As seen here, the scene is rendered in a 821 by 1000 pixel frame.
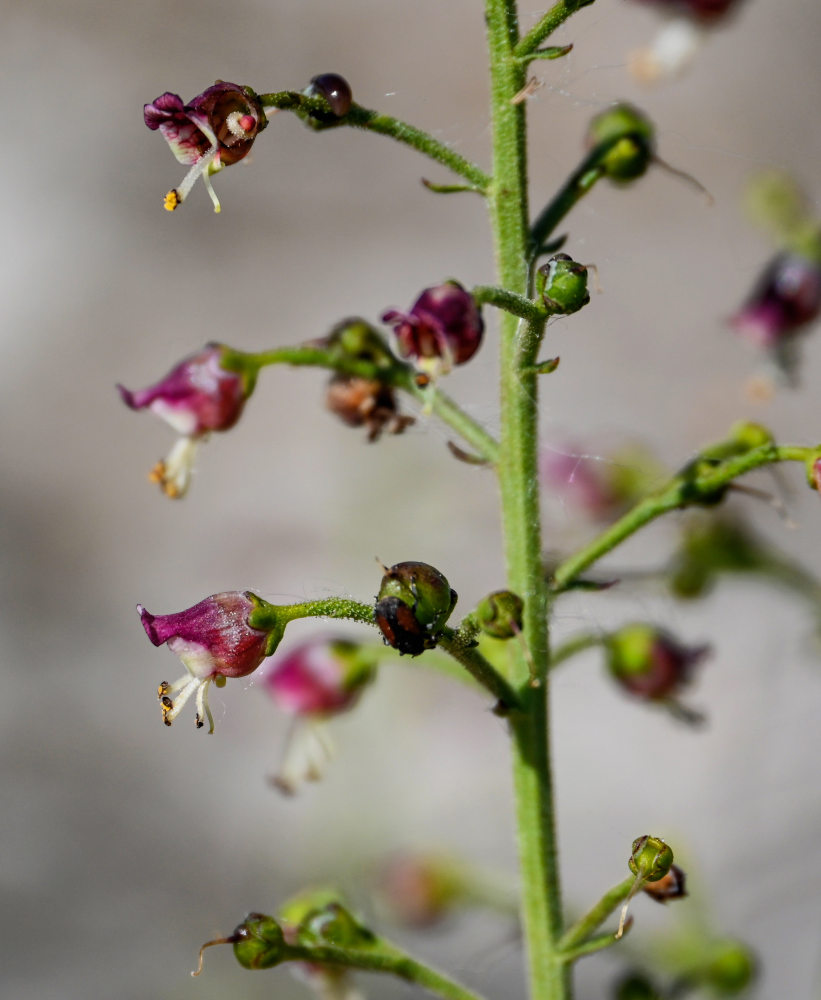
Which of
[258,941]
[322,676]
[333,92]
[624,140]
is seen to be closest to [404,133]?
[333,92]

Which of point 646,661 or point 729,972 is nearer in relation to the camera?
point 646,661

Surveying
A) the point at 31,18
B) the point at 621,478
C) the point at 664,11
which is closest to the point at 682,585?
the point at 621,478

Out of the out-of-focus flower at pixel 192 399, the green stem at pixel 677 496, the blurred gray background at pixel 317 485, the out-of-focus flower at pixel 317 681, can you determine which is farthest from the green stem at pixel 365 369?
the blurred gray background at pixel 317 485

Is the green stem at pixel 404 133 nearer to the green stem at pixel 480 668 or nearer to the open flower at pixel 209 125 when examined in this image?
the open flower at pixel 209 125

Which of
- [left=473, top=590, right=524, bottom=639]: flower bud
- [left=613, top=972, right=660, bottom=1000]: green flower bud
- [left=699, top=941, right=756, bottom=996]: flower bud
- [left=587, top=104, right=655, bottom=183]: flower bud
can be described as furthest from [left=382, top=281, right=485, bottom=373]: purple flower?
[left=699, top=941, right=756, bottom=996]: flower bud

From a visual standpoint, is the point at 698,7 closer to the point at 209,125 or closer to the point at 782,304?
the point at 782,304

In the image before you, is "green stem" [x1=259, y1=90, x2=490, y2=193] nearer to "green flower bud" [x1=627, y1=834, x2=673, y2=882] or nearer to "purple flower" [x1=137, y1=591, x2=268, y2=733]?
"purple flower" [x1=137, y1=591, x2=268, y2=733]
